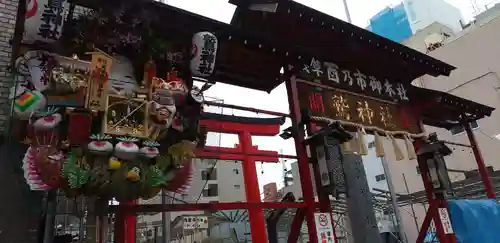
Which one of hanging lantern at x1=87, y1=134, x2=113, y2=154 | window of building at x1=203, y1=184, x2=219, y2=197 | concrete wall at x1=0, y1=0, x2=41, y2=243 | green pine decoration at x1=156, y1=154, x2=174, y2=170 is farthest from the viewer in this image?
window of building at x1=203, y1=184, x2=219, y2=197

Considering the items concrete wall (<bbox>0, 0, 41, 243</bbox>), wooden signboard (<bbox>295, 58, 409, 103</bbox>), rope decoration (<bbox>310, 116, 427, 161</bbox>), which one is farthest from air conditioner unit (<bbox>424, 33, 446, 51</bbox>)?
concrete wall (<bbox>0, 0, 41, 243</bbox>)

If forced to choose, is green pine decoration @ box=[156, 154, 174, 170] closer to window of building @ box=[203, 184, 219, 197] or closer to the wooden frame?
the wooden frame

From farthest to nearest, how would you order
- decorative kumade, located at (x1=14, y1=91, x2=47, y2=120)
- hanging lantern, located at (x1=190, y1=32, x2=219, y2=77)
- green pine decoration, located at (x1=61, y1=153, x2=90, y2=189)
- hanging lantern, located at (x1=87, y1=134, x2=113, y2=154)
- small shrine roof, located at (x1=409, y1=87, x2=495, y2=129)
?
small shrine roof, located at (x1=409, y1=87, x2=495, y2=129), hanging lantern, located at (x1=190, y1=32, x2=219, y2=77), hanging lantern, located at (x1=87, y1=134, x2=113, y2=154), decorative kumade, located at (x1=14, y1=91, x2=47, y2=120), green pine decoration, located at (x1=61, y1=153, x2=90, y2=189)

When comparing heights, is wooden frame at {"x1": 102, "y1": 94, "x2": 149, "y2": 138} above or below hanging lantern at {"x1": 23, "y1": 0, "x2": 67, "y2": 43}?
below

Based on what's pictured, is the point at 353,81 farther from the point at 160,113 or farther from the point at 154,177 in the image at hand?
the point at 154,177

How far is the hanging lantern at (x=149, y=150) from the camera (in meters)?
5.00

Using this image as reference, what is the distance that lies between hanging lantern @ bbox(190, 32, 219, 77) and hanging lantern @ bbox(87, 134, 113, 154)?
71.3 inches

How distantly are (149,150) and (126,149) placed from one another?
321 mm

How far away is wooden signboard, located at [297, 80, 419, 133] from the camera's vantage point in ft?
24.4

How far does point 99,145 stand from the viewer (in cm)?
471

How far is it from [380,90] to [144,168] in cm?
630

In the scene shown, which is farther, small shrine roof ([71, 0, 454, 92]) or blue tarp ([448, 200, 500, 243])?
blue tarp ([448, 200, 500, 243])

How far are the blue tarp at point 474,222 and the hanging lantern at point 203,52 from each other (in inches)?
282

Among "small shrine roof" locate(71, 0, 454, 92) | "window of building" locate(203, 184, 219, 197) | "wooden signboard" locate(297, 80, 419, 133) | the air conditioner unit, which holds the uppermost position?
the air conditioner unit
